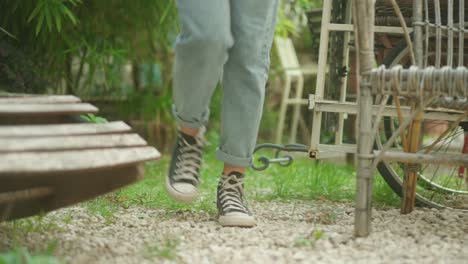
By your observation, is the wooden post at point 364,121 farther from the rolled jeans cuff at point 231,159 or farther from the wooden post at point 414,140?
the rolled jeans cuff at point 231,159

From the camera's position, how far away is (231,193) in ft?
6.61

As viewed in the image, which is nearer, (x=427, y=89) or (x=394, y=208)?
(x=427, y=89)

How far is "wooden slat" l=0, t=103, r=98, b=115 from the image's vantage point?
1.45 metres

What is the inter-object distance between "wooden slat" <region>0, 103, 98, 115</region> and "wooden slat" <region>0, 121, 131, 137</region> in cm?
4

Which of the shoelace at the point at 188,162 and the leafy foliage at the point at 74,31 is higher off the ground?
the leafy foliage at the point at 74,31

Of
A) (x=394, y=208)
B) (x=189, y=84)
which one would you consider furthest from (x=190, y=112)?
(x=394, y=208)

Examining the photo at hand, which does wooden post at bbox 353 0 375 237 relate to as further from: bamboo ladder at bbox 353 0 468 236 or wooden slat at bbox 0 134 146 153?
wooden slat at bbox 0 134 146 153

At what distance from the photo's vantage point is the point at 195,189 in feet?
6.43

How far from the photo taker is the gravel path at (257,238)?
5.16ft

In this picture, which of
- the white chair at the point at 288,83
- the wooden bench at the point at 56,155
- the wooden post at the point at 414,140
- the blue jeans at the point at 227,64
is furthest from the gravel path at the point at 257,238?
the white chair at the point at 288,83

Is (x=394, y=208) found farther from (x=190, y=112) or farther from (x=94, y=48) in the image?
(x=94, y=48)

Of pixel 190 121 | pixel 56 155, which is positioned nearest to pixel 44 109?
pixel 56 155

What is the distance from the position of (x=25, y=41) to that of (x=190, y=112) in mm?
1377

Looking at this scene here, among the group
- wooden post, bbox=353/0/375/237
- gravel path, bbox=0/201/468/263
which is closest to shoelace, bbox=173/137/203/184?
gravel path, bbox=0/201/468/263
